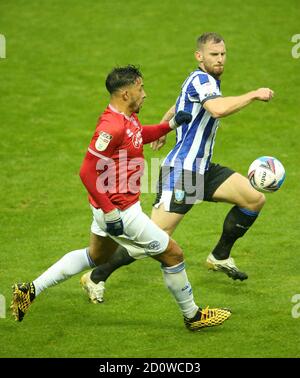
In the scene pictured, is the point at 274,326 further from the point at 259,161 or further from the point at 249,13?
the point at 249,13

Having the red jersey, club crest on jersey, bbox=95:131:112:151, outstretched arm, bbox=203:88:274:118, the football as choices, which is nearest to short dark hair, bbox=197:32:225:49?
outstretched arm, bbox=203:88:274:118

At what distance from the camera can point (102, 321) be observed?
8.79 metres

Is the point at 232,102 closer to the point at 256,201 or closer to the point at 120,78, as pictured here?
the point at 120,78

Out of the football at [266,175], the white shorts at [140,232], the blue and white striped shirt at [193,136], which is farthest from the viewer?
the blue and white striped shirt at [193,136]

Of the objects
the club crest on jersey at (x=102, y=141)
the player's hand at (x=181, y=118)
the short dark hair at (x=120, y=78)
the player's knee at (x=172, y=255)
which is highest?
the short dark hair at (x=120, y=78)

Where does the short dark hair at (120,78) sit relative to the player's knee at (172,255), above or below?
above

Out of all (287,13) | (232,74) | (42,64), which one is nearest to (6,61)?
(42,64)

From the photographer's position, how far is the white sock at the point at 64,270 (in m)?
8.65

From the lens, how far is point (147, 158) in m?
13.5

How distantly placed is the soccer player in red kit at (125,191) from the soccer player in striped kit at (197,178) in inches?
38.3

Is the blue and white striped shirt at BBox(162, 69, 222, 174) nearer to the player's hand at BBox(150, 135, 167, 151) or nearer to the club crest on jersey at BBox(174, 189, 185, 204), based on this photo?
the player's hand at BBox(150, 135, 167, 151)

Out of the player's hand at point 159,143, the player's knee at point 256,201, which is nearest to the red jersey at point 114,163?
the player's hand at point 159,143

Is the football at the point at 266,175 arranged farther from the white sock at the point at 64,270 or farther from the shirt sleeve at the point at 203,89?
the white sock at the point at 64,270

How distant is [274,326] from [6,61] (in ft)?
32.6
